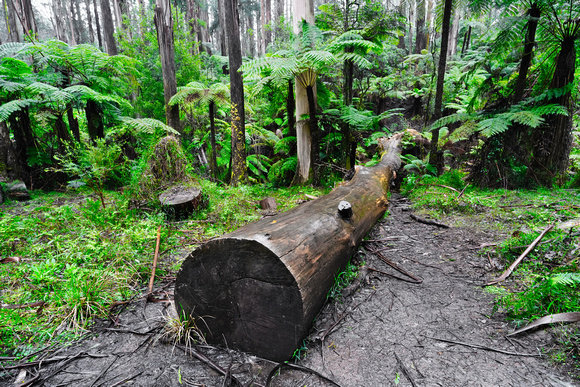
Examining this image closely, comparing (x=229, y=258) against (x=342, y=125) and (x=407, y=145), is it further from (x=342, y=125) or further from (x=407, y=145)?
(x=407, y=145)

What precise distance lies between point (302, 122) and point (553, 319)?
5661mm

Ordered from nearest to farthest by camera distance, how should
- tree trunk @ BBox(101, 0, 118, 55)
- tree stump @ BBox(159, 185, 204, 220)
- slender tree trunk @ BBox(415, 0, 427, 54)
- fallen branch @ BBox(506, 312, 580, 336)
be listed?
1. fallen branch @ BBox(506, 312, 580, 336)
2. tree stump @ BBox(159, 185, 204, 220)
3. tree trunk @ BBox(101, 0, 118, 55)
4. slender tree trunk @ BBox(415, 0, 427, 54)

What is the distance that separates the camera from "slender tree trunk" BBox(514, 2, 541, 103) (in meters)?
4.66

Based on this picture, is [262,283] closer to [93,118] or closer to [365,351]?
[365,351]

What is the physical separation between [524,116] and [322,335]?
5124 mm

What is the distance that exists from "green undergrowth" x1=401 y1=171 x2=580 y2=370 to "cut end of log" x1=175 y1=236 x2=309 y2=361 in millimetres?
1733

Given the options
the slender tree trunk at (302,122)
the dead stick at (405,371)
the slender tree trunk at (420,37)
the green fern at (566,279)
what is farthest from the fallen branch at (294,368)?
the slender tree trunk at (420,37)

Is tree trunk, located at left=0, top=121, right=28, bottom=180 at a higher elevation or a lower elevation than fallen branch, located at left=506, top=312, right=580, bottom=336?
higher

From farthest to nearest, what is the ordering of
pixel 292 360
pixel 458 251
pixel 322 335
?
pixel 458 251, pixel 322 335, pixel 292 360

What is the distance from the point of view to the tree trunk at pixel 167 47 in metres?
7.22

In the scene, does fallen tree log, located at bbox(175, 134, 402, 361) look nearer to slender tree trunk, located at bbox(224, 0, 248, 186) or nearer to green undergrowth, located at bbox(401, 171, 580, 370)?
green undergrowth, located at bbox(401, 171, 580, 370)

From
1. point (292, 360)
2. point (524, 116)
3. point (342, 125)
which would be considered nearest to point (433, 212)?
point (524, 116)

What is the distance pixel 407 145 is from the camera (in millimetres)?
8391

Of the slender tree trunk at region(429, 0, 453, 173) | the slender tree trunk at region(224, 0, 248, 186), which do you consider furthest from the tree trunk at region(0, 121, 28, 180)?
the slender tree trunk at region(429, 0, 453, 173)
